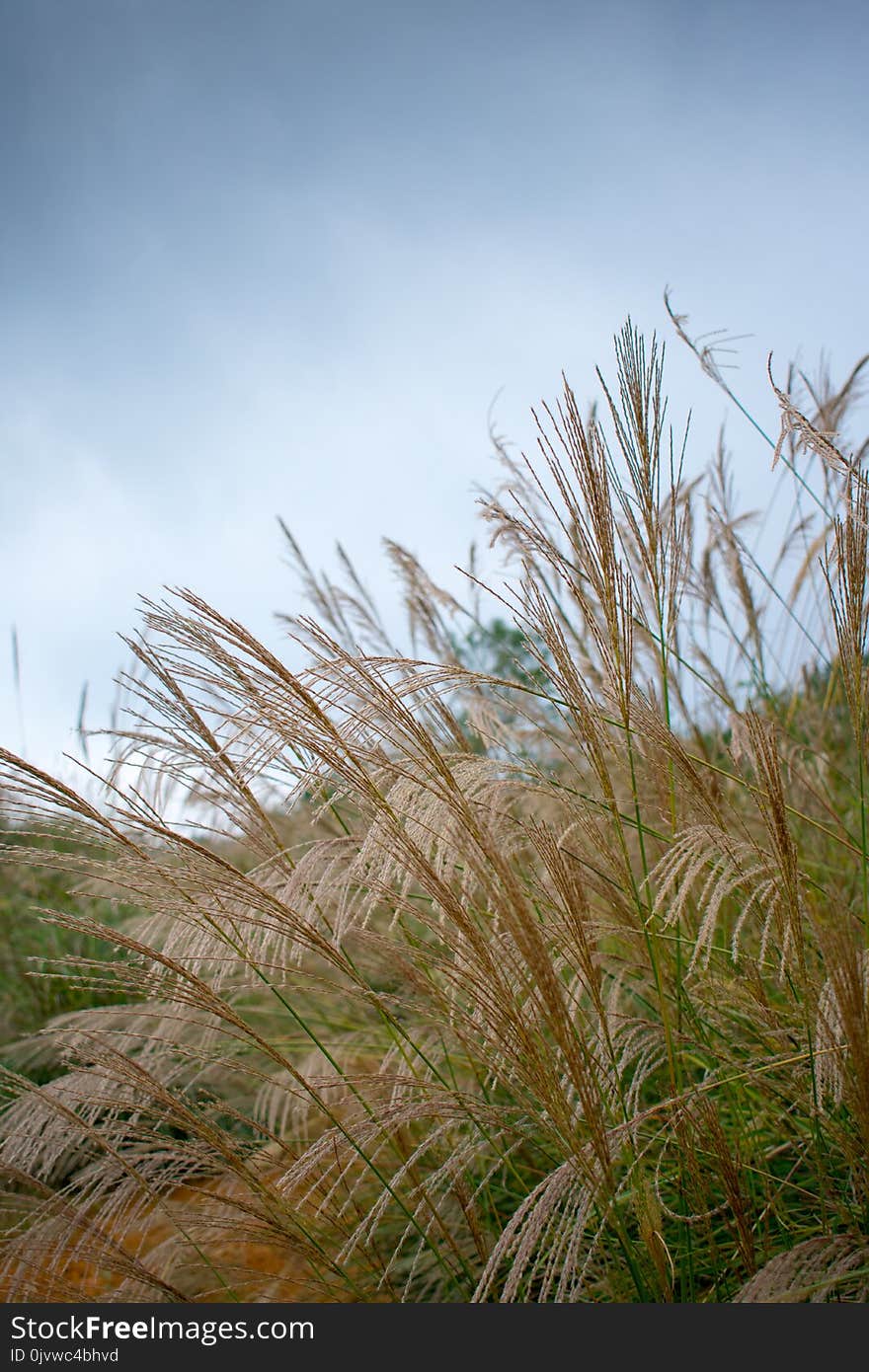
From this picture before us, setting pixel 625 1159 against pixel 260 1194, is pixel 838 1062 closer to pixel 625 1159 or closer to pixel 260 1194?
pixel 625 1159

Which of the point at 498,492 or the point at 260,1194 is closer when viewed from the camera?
the point at 260,1194

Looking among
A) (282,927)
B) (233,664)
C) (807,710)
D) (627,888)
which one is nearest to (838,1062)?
(627,888)

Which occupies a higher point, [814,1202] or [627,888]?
[627,888]

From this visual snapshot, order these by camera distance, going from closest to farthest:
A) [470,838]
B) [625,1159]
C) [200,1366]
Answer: [470,838] → [200,1366] → [625,1159]

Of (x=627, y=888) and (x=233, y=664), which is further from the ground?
(x=233, y=664)

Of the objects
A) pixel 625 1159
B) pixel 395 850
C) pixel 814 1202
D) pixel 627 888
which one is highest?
pixel 395 850

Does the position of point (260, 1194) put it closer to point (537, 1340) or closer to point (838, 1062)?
point (537, 1340)

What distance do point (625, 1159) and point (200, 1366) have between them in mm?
771

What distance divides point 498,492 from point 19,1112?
2385mm

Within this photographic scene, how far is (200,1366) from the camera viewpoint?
142 cm

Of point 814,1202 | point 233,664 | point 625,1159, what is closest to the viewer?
point 233,664

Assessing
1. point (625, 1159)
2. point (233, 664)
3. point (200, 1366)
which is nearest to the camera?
point (233, 664)

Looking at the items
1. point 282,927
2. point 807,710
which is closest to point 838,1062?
point 282,927

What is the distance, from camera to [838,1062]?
4.23 feet
